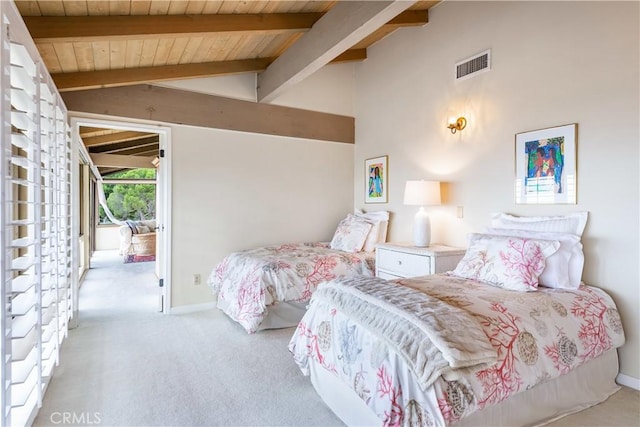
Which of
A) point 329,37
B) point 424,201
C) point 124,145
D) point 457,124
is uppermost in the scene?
point 329,37

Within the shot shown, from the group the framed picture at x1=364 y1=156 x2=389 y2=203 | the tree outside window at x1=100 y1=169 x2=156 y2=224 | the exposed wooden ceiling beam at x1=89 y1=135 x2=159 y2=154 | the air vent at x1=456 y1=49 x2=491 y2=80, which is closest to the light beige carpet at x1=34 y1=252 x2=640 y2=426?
the framed picture at x1=364 y1=156 x2=389 y2=203

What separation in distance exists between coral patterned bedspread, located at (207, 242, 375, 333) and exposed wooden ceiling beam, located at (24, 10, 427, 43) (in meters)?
2.05

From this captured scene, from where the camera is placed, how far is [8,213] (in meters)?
1.45

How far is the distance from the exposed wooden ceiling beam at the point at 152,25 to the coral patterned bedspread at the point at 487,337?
1.96 m

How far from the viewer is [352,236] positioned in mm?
4242

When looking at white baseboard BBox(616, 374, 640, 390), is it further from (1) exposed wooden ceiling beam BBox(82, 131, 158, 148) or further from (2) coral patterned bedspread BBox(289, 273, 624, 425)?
(1) exposed wooden ceiling beam BBox(82, 131, 158, 148)

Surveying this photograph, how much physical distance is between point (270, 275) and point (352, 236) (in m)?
1.31

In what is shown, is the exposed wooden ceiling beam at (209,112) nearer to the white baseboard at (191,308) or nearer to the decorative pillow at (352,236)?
the decorative pillow at (352,236)

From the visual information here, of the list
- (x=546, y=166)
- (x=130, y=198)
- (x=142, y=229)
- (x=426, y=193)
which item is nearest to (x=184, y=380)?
(x=426, y=193)

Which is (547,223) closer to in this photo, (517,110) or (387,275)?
(517,110)

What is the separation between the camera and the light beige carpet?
199cm

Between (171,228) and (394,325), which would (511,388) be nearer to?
(394,325)

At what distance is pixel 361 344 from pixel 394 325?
220mm

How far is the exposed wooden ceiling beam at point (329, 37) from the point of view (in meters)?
2.34
